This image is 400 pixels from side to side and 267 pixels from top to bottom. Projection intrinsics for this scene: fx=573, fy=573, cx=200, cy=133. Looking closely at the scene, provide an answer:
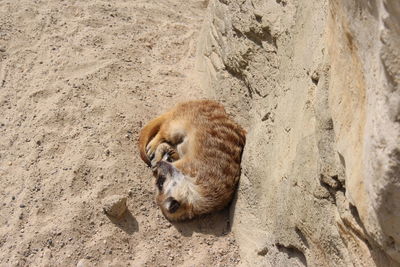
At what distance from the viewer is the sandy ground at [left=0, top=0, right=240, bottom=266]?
10.3ft

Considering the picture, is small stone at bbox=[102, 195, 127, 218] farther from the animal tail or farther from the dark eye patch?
the animal tail

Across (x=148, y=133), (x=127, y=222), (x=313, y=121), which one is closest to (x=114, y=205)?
(x=127, y=222)

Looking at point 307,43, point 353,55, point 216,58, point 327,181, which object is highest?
point 353,55

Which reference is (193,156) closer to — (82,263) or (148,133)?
(148,133)

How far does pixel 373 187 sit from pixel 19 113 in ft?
8.44

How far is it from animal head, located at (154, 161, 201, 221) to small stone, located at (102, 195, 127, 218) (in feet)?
0.94

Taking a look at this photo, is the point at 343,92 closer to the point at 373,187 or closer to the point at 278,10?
the point at 373,187

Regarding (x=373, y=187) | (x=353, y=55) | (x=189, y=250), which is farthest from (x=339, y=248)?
(x=189, y=250)

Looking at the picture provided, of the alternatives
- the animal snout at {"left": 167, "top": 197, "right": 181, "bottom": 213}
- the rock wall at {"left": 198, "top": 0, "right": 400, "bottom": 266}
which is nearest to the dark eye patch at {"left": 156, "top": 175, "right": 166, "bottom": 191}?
the animal snout at {"left": 167, "top": 197, "right": 181, "bottom": 213}

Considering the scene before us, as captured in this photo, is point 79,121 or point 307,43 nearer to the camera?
point 307,43

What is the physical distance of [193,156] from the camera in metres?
3.61

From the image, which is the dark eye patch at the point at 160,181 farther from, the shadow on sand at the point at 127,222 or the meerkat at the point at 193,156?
the shadow on sand at the point at 127,222

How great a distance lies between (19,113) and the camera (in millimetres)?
3691

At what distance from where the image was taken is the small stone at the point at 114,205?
10.4 feet
